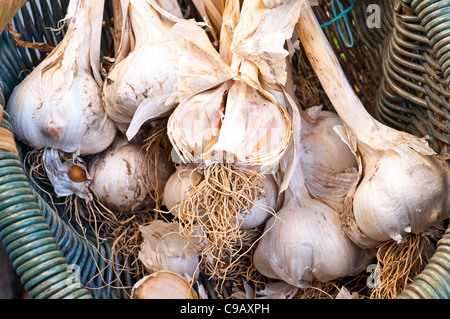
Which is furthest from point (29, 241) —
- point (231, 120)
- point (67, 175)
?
point (231, 120)

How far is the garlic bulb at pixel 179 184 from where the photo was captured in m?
0.70

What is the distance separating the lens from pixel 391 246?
709 mm

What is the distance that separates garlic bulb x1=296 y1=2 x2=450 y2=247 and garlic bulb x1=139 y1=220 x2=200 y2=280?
0.76 feet

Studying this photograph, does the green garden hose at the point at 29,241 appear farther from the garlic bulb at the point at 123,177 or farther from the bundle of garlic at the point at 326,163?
the bundle of garlic at the point at 326,163

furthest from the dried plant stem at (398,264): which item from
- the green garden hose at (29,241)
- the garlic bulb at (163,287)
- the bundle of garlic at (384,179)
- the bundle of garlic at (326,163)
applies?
the green garden hose at (29,241)

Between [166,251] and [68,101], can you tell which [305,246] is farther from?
[68,101]

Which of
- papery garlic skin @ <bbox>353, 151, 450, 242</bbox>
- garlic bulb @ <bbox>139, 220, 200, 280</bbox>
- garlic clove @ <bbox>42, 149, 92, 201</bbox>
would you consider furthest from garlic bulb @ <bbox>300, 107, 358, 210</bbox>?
garlic clove @ <bbox>42, 149, 92, 201</bbox>

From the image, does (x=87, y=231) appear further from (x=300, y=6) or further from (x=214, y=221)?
(x=300, y=6)

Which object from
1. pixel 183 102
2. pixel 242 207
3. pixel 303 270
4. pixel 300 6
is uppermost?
pixel 300 6

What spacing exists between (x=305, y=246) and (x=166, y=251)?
0.20 m

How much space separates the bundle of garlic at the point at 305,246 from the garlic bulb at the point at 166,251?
0.33ft

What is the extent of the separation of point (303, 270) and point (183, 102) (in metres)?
0.29
